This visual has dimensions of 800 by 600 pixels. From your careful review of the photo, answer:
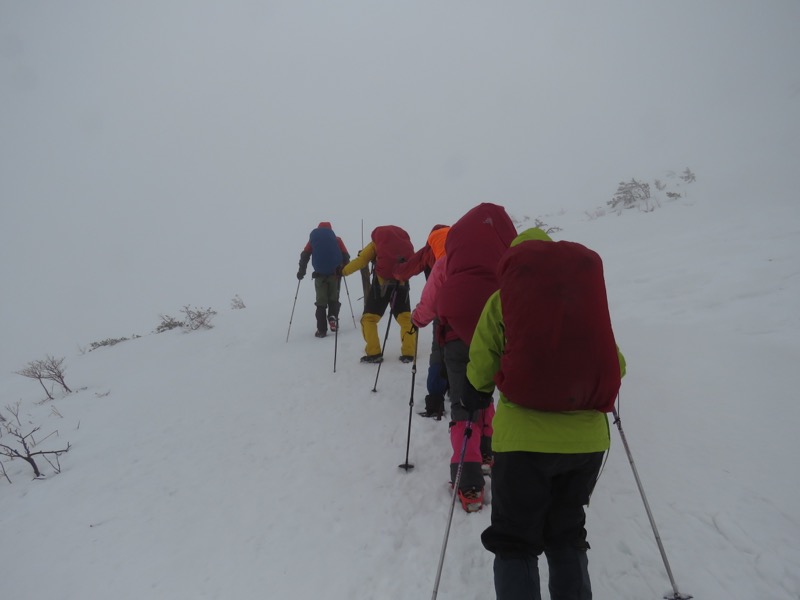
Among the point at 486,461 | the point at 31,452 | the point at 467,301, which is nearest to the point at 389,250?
the point at 467,301

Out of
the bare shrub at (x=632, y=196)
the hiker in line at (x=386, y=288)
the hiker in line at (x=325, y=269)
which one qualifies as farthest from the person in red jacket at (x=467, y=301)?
the bare shrub at (x=632, y=196)

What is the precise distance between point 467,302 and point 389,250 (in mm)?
3411

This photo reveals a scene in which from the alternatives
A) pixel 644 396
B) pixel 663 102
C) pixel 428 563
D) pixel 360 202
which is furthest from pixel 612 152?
pixel 428 563

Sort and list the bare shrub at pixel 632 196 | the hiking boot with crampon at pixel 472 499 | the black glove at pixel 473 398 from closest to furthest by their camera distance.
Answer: the black glove at pixel 473 398
the hiking boot with crampon at pixel 472 499
the bare shrub at pixel 632 196

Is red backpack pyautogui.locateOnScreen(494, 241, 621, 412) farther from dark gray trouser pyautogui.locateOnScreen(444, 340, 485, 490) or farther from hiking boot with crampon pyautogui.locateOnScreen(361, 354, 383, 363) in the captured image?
hiking boot with crampon pyautogui.locateOnScreen(361, 354, 383, 363)

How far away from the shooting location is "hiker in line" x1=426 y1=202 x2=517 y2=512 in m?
3.62

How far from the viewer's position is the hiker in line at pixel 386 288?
6.91 meters

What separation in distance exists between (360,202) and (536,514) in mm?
61137

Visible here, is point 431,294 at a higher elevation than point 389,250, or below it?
below

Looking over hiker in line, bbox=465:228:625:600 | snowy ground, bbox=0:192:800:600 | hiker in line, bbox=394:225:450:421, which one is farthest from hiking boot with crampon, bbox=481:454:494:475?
hiker in line, bbox=465:228:625:600

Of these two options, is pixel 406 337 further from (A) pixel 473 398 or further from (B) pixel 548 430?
(B) pixel 548 430

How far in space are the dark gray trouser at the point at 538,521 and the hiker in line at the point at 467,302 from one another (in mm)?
1160

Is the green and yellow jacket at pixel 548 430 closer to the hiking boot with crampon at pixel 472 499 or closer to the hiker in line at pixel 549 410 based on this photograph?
the hiker in line at pixel 549 410

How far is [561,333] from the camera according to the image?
2.18 metres
